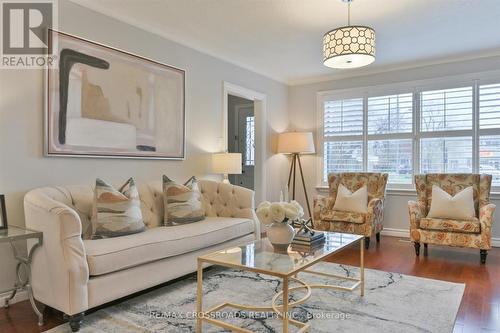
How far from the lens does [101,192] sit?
8.89ft

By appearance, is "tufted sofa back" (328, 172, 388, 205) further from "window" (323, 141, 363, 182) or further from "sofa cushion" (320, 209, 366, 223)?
"window" (323, 141, 363, 182)

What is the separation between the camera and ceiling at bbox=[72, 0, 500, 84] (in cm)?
324

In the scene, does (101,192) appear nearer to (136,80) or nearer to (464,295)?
(136,80)

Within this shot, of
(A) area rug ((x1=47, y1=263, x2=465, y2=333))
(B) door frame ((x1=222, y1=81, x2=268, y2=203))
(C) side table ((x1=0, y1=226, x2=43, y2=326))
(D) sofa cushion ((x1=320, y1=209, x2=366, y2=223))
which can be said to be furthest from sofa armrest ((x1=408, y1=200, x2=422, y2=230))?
Result: (C) side table ((x1=0, y1=226, x2=43, y2=326))

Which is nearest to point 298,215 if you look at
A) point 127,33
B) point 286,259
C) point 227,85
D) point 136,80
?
point 286,259

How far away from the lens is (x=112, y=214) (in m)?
2.68

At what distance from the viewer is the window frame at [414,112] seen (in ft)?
15.3

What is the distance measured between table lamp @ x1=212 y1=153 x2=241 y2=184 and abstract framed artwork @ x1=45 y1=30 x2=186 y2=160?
42cm

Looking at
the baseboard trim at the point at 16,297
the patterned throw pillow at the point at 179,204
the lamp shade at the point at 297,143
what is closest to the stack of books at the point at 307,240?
the patterned throw pillow at the point at 179,204

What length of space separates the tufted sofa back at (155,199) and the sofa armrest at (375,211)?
1488 mm

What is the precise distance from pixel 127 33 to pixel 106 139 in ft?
3.56

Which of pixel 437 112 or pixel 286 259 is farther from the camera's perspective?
pixel 437 112

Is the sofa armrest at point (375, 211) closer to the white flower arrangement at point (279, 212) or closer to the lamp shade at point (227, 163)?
the lamp shade at point (227, 163)

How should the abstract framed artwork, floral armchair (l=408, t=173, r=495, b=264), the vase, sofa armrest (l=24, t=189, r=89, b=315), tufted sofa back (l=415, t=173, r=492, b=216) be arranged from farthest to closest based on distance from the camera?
1. tufted sofa back (l=415, t=173, r=492, b=216)
2. floral armchair (l=408, t=173, r=495, b=264)
3. the abstract framed artwork
4. the vase
5. sofa armrest (l=24, t=189, r=89, b=315)
